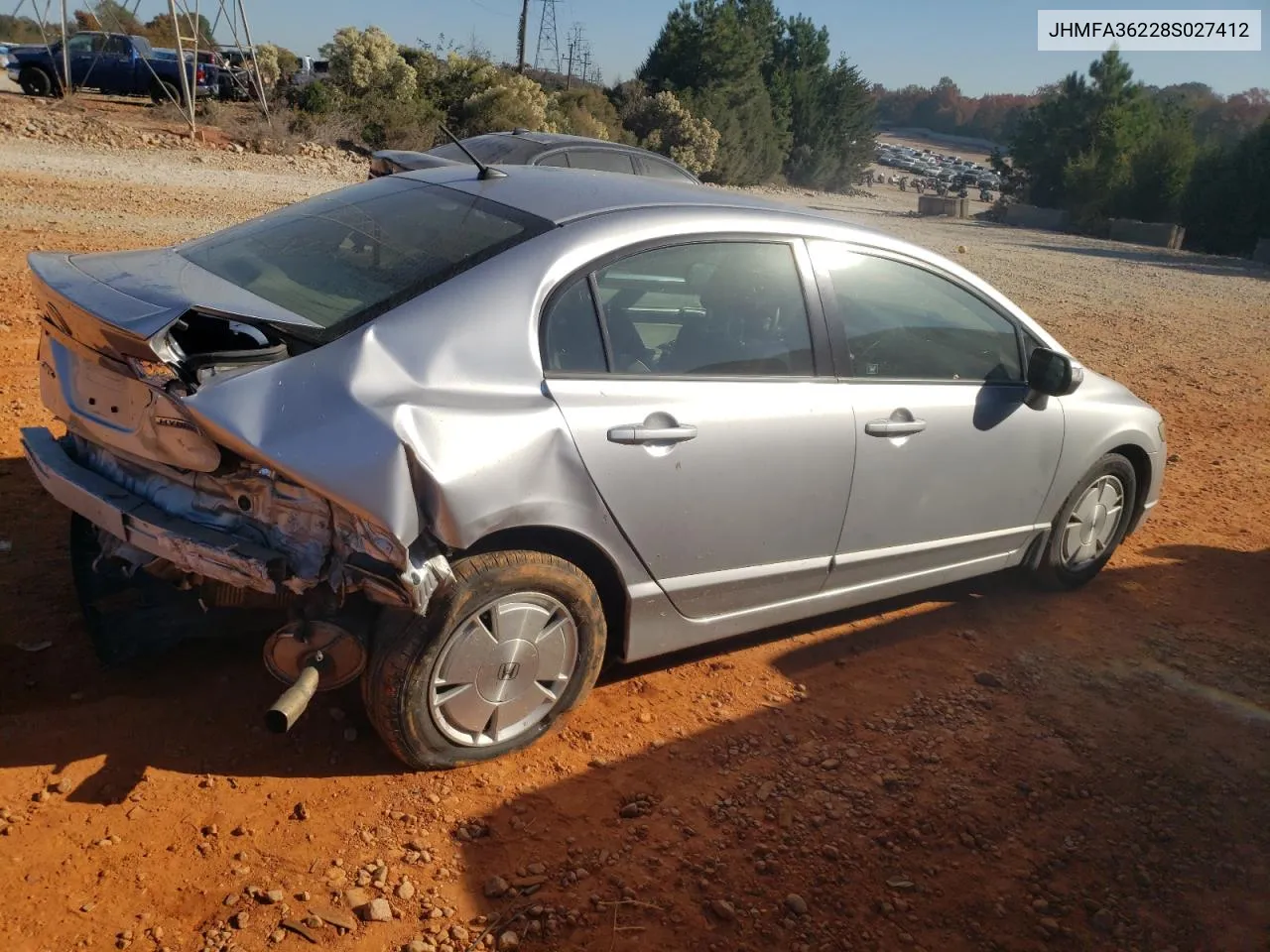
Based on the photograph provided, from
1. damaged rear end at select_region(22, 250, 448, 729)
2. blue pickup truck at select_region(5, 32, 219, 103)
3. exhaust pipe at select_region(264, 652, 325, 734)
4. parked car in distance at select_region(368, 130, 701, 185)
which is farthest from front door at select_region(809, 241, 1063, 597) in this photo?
blue pickup truck at select_region(5, 32, 219, 103)

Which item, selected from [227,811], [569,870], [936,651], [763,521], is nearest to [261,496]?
[227,811]

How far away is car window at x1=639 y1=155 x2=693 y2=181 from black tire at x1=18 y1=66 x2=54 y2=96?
19.3m

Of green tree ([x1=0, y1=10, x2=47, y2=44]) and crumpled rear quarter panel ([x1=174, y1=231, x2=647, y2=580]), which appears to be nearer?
crumpled rear quarter panel ([x1=174, y1=231, x2=647, y2=580])

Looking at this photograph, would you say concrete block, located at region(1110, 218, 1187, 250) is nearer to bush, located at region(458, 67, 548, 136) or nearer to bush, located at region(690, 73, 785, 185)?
bush, located at region(690, 73, 785, 185)

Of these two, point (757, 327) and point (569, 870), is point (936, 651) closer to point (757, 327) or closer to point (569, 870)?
point (757, 327)

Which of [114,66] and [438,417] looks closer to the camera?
[438,417]

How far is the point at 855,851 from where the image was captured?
3.07m

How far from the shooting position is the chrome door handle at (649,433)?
3156 millimetres

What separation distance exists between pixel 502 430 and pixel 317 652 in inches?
31.2

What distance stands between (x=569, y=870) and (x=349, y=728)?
2.96ft

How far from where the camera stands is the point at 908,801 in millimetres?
3342

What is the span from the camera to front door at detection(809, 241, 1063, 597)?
3842 millimetres

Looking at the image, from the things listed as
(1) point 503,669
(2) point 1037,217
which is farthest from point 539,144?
(2) point 1037,217

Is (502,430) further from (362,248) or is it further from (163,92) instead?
(163,92)
